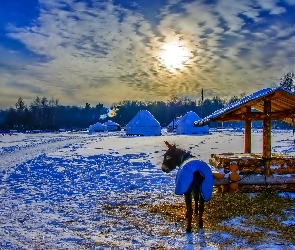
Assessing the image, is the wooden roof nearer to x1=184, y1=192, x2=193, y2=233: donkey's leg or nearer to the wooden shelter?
the wooden shelter

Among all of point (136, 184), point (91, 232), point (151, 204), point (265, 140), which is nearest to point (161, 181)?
point (136, 184)

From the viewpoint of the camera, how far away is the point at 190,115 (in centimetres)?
5497

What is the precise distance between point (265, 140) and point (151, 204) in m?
3.91

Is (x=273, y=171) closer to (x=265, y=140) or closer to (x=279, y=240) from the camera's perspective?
(x=265, y=140)

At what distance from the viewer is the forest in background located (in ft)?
266

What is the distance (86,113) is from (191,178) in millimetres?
125361

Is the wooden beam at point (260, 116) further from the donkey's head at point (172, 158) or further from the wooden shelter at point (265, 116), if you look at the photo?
the donkey's head at point (172, 158)

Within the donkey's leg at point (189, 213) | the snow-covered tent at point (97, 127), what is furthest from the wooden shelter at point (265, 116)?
the snow-covered tent at point (97, 127)

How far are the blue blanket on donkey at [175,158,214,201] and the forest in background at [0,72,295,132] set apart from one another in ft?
217

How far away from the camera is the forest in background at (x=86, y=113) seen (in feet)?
266

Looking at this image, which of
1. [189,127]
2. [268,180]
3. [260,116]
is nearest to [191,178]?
[268,180]

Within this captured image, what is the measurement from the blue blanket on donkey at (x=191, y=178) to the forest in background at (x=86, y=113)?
6614 centimetres

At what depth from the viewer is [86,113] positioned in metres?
129

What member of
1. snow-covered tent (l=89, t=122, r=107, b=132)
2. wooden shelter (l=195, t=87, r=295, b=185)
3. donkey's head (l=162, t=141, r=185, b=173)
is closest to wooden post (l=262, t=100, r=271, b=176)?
wooden shelter (l=195, t=87, r=295, b=185)
